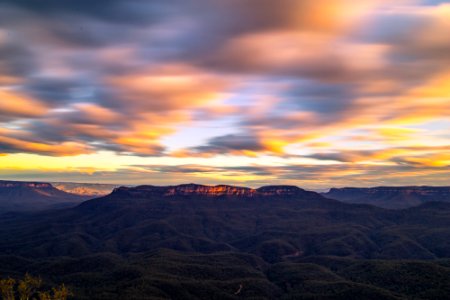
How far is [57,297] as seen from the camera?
348 ft

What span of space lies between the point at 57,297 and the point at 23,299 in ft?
30.2

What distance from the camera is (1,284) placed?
329 ft

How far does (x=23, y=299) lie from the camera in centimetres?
10625

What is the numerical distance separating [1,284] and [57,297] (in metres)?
14.1

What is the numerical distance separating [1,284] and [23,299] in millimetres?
8862
